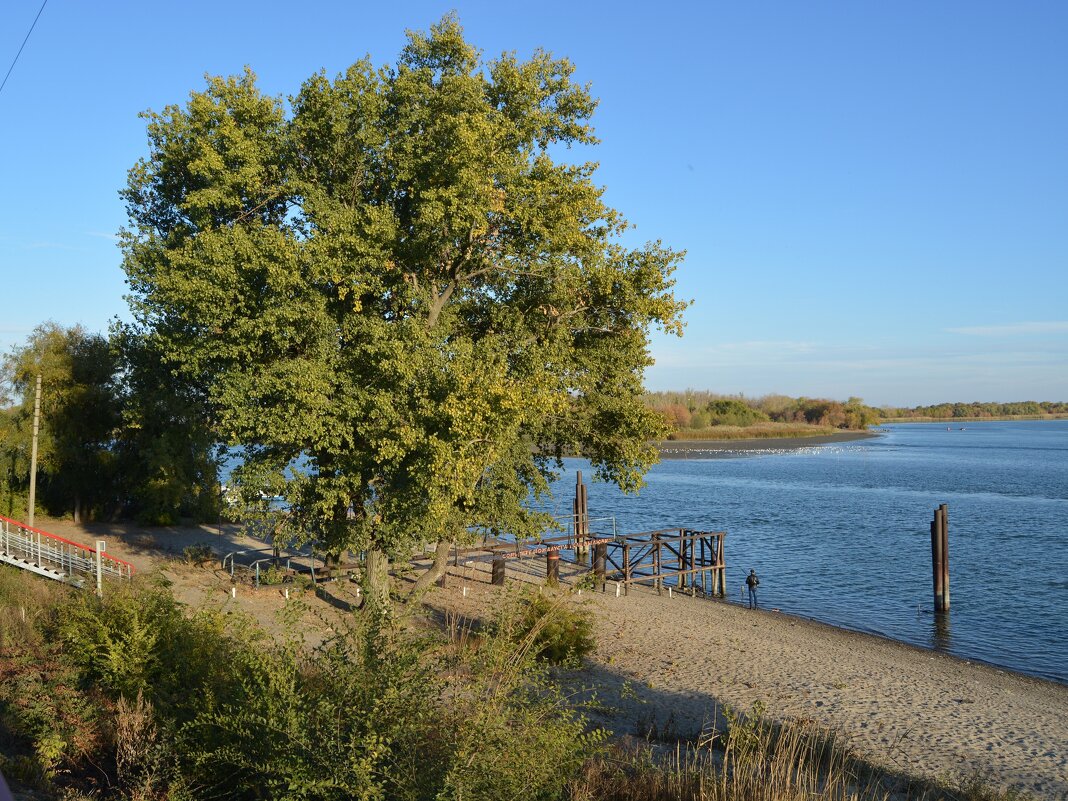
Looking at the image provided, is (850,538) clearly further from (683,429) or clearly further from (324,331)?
(683,429)

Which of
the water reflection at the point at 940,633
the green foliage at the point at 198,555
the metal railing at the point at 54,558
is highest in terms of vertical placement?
the metal railing at the point at 54,558

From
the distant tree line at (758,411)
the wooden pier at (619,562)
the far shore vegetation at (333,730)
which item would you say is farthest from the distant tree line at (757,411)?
the far shore vegetation at (333,730)

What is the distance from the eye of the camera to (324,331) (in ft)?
53.7

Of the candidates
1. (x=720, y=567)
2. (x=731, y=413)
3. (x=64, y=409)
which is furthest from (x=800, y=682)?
(x=731, y=413)

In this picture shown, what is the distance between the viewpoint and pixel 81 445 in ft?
102

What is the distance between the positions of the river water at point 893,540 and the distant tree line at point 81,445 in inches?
813

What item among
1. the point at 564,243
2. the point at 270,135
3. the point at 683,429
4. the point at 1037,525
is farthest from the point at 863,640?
the point at 683,429

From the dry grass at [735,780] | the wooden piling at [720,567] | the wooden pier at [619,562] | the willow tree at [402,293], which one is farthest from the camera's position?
the wooden piling at [720,567]

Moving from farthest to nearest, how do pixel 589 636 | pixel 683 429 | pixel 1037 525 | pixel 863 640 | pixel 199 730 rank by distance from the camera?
pixel 683 429 → pixel 1037 525 → pixel 863 640 → pixel 589 636 → pixel 199 730

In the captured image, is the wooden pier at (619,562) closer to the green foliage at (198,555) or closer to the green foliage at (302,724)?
the green foliage at (198,555)

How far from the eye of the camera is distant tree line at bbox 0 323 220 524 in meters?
29.5

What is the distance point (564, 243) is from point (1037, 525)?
38.1 meters

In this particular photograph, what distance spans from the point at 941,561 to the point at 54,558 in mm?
26100

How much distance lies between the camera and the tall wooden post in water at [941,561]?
27.0 metres
